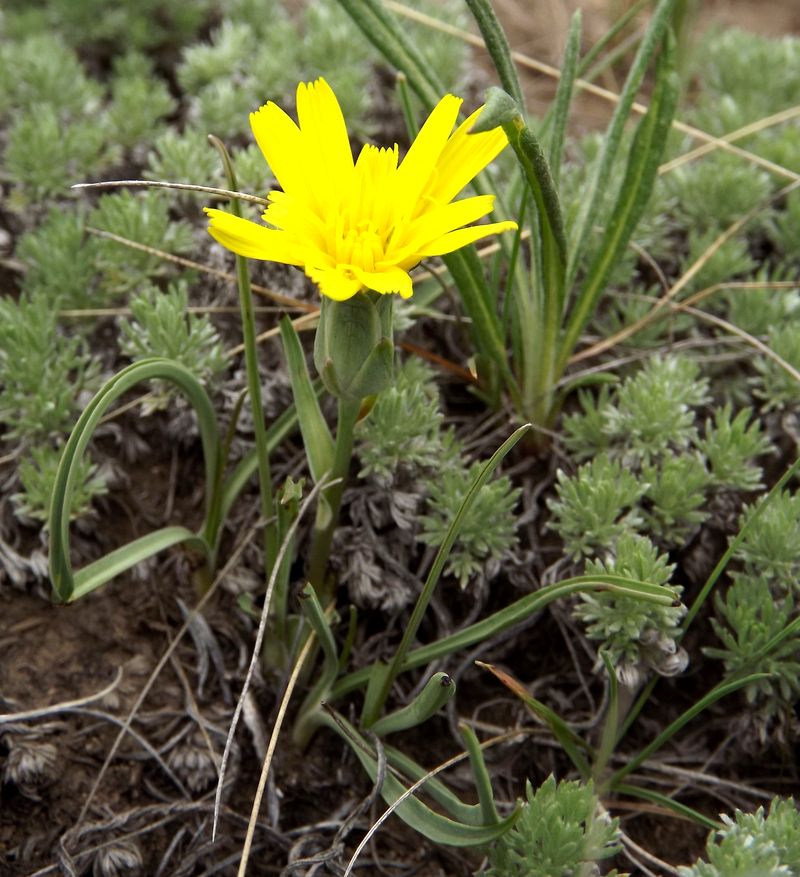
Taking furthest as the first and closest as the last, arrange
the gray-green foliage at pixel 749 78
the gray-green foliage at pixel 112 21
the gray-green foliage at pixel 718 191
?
1. the gray-green foliage at pixel 112 21
2. the gray-green foliage at pixel 749 78
3. the gray-green foliage at pixel 718 191

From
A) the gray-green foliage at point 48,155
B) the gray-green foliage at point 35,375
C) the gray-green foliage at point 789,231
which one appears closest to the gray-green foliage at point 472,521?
the gray-green foliage at point 35,375

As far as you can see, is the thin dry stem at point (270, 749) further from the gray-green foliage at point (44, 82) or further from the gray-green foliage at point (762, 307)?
the gray-green foliage at point (44, 82)

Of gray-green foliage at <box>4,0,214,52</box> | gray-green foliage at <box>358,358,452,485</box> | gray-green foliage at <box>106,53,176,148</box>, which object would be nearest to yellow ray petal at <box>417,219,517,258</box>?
gray-green foliage at <box>358,358,452,485</box>

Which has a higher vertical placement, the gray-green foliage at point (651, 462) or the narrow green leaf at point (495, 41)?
the narrow green leaf at point (495, 41)

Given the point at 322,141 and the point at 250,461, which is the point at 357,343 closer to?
the point at 322,141

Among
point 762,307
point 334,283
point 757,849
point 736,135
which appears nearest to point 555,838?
point 757,849

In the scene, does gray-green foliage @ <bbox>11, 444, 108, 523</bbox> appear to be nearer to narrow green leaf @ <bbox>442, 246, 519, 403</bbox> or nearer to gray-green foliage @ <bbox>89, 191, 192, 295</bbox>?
gray-green foliage @ <bbox>89, 191, 192, 295</bbox>
